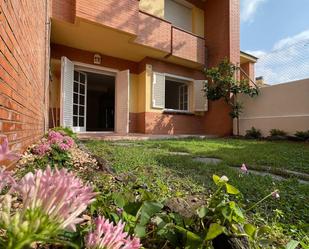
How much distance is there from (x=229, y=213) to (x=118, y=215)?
0.39 m

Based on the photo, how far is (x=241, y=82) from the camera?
8.31m

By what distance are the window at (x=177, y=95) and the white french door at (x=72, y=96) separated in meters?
3.48

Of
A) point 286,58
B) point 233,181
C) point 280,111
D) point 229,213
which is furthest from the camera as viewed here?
point 286,58

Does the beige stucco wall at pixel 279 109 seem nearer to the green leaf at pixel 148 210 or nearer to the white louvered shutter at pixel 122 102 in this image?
the white louvered shutter at pixel 122 102

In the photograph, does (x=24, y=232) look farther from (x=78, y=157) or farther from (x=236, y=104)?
(x=236, y=104)

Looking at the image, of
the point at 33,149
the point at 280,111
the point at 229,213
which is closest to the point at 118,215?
the point at 229,213

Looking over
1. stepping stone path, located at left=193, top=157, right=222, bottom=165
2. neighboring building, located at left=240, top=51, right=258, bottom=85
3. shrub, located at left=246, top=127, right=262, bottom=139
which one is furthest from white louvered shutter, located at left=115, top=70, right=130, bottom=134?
neighboring building, located at left=240, top=51, right=258, bottom=85

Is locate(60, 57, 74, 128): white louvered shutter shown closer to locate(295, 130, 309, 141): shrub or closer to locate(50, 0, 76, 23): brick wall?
locate(50, 0, 76, 23): brick wall

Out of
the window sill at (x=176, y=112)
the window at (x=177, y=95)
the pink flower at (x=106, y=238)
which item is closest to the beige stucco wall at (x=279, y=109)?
the window sill at (x=176, y=112)

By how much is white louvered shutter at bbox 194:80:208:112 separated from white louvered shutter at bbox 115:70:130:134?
9.61 ft

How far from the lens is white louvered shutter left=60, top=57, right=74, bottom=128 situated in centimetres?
652

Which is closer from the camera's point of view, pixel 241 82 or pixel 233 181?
pixel 233 181

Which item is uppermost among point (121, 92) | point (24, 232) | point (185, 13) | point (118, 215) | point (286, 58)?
point (185, 13)

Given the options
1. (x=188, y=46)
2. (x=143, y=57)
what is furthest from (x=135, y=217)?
(x=188, y=46)
